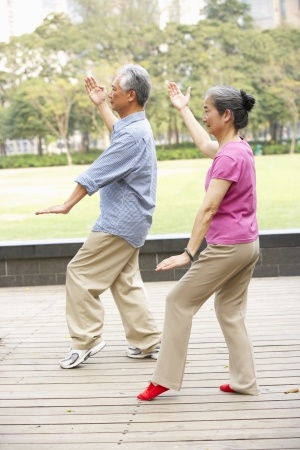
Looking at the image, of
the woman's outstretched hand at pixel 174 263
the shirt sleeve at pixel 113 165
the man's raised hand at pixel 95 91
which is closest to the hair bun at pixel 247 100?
the woman's outstretched hand at pixel 174 263

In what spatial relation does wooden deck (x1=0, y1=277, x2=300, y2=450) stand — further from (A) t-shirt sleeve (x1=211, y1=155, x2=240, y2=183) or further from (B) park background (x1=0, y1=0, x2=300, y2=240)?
(B) park background (x1=0, y1=0, x2=300, y2=240)

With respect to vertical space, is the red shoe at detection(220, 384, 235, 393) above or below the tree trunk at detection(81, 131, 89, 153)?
above

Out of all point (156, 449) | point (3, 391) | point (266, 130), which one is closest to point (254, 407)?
point (156, 449)

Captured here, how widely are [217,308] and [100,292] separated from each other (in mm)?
867

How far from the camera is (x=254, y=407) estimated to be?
3.65 meters

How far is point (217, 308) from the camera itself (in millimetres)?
3850

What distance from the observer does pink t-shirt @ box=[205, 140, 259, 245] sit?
3572mm


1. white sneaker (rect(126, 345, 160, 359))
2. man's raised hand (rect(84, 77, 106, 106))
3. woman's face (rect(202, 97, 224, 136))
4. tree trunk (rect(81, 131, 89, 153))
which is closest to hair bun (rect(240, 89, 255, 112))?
woman's face (rect(202, 97, 224, 136))

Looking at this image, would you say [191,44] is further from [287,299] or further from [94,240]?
[94,240]

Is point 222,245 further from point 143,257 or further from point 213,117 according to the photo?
point 143,257

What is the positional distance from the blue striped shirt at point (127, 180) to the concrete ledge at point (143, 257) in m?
2.82

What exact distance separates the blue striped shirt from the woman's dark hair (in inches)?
29.8

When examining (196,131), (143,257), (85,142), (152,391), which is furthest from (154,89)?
(152,391)

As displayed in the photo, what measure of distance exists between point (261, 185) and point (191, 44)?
307cm
